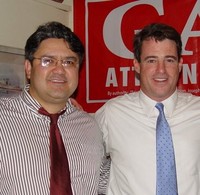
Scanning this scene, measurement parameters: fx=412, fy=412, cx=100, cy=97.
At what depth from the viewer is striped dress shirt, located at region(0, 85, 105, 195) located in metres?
1.78

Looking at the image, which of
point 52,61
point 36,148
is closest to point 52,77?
point 52,61

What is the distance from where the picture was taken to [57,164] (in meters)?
1.84

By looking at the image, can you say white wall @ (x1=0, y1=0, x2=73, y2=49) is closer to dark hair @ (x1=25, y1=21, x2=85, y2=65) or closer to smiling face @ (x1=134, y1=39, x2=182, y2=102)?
dark hair @ (x1=25, y1=21, x2=85, y2=65)

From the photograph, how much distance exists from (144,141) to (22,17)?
4.36ft

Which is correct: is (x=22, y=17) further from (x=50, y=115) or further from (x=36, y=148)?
(x=36, y=148)

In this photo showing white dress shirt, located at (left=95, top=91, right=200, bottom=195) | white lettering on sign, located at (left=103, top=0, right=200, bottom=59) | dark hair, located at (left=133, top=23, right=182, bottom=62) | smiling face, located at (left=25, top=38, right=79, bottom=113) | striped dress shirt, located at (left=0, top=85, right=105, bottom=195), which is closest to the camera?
striped dress shirt, located at (left=0, top=85, right=105, bottom=195)

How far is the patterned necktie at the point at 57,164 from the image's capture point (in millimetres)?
1797

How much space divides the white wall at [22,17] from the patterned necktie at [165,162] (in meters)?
1.24

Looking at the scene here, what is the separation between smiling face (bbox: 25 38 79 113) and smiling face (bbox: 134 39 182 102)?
0.39 m

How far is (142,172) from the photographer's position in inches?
81.9

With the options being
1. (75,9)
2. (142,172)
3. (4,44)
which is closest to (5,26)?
(4,44)

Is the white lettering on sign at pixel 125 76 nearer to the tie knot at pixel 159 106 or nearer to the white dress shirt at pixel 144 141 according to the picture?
the white dress shirt at pixel 144 141

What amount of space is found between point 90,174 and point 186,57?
1.28m

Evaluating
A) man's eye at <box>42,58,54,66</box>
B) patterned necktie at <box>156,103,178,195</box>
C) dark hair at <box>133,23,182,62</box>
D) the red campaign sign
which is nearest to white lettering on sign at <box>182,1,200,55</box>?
the red campaign sign
